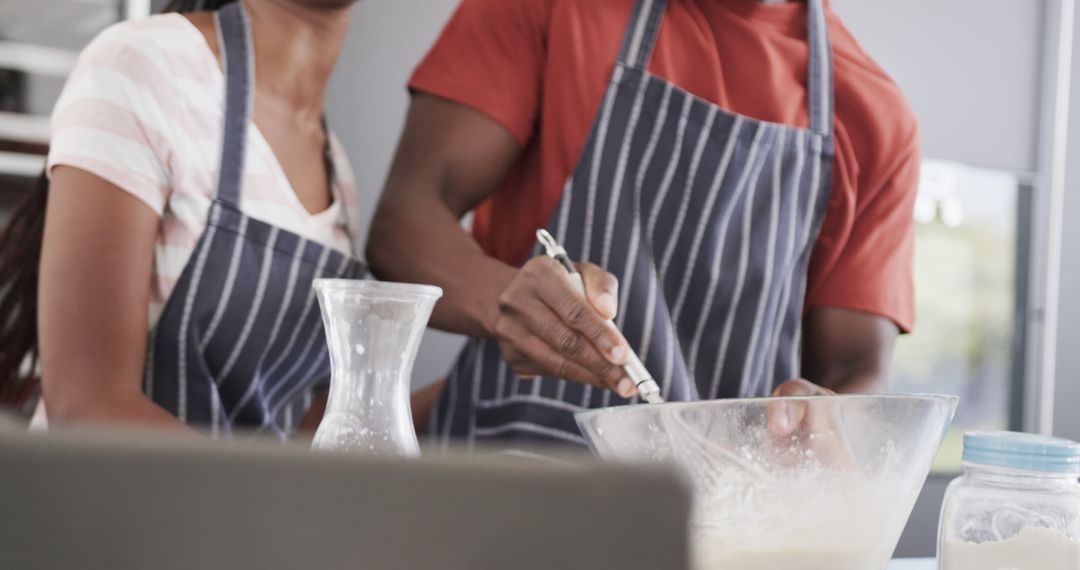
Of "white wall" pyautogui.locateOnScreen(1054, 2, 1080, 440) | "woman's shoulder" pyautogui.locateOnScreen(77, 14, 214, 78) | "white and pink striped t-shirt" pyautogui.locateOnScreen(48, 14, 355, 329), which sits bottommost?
"white wall" pyautogui.locateOnScreen(1054, 2, 1080, 440)

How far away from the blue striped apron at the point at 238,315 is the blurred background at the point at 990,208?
2116 millimetres

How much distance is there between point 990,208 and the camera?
2951 mm

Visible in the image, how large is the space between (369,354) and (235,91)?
56cm

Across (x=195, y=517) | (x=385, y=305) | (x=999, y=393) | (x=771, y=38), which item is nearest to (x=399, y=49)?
(x=771, y=38)

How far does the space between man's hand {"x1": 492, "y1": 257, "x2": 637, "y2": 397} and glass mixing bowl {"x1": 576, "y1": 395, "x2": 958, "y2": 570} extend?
0.19 metres

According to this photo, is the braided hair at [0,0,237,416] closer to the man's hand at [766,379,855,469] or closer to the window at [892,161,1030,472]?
the man's hand at [766,379,855,469]

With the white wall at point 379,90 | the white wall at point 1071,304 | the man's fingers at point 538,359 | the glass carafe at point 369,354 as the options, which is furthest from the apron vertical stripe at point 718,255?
the white wall at point 1071,304

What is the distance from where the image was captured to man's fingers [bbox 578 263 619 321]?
0.84m

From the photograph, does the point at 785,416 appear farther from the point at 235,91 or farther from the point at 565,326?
the point at 235,91

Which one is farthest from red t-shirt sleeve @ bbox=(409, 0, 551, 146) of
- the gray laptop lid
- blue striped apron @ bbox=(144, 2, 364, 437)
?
the gray laptop lid

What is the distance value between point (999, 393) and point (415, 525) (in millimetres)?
3120

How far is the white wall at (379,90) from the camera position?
223 cm

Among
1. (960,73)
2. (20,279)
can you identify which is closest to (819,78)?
(20,279)

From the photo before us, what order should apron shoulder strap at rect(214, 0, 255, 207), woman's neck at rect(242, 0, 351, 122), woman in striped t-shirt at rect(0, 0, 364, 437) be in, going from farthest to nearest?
woman's neck at rect(242, 0, 351, 122) < apron shoulder strap at rect(214, 0, 255, 207) < woman in striped t-shirt at rect(0, 0, 364, 437)
